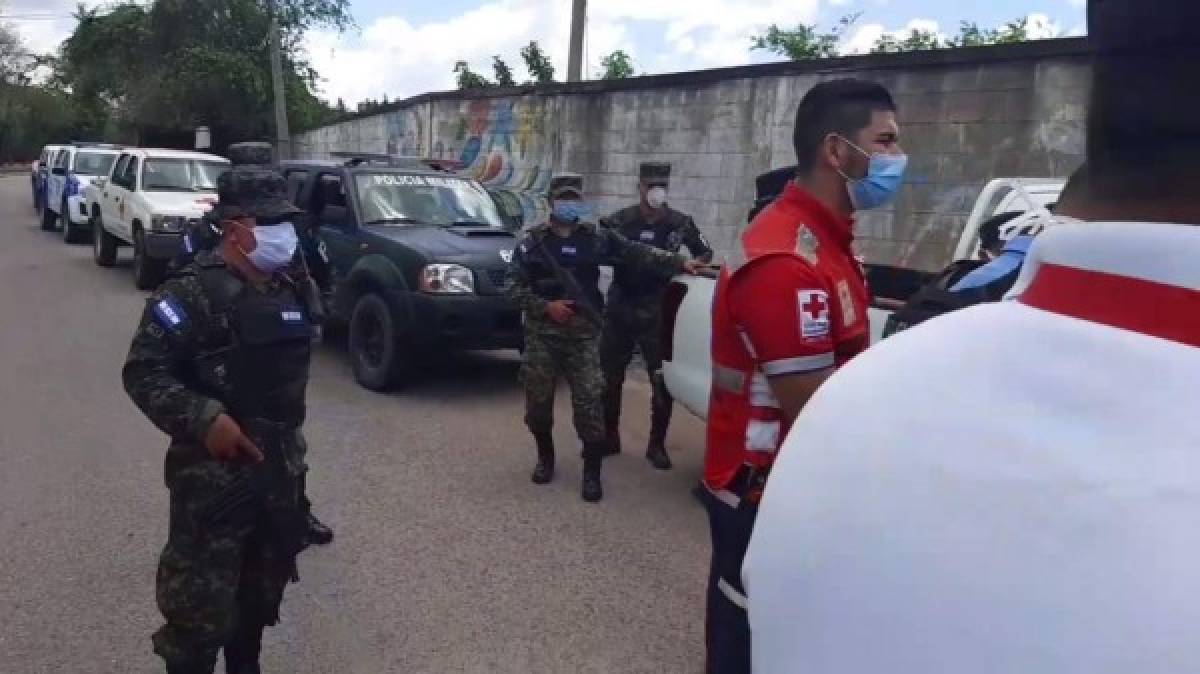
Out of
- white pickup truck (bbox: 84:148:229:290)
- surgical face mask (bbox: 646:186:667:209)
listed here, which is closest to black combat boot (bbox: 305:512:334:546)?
surgical face mask (bbox: 646:186:667:209)

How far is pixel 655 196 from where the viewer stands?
21.6 ft

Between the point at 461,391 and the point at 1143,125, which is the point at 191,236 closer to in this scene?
the point at 1143,125

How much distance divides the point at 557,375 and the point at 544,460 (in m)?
0.49

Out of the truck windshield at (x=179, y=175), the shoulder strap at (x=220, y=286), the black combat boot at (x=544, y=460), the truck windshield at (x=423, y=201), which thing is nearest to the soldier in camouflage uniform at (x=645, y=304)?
the black combat boot at (x=544, y=460)

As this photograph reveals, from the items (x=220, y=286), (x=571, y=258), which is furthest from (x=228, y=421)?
(x=571, y=258)

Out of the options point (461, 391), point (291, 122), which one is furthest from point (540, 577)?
point (291, 122)

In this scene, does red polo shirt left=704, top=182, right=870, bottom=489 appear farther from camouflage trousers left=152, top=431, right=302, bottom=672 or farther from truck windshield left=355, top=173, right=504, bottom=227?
truck windshield left=355, top=173, right=504, bottom=227

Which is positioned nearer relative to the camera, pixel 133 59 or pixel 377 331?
pixel 377 331

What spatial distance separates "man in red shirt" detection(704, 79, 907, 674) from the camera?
87.1 inches

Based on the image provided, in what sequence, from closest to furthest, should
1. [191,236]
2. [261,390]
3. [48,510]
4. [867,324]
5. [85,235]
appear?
1. [867,324]
2. [261,390]
3. [191,236]
4. [48,510]
5. [85,235]

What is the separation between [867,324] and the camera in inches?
96.2

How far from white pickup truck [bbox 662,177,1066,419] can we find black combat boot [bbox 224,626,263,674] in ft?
6.91

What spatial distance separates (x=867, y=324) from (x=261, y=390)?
5.82 feet

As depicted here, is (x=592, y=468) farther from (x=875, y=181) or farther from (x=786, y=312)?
(x=786, y=312)
